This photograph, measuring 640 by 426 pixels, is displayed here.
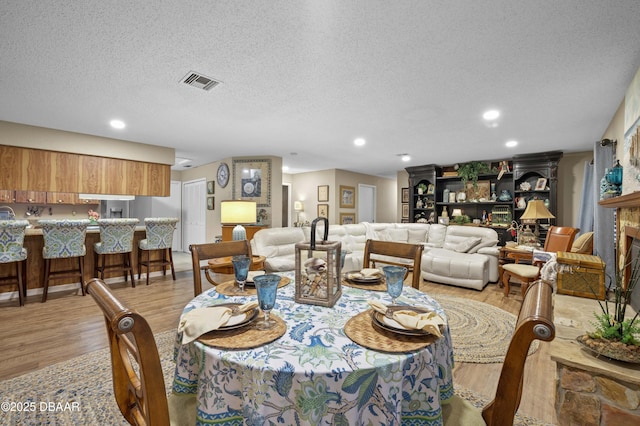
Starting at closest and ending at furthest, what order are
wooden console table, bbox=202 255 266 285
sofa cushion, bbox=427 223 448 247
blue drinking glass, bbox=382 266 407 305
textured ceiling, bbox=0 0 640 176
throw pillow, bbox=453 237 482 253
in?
blue drinking glass, bbox=382 266 407 305 → textured ceiling, bbox=0 0 640 176 → wooden console table, bbox=202 255 266 285 → throw pillow, bbox=453 237 482 253 → sofa cushion, bbox=427 223 448 247

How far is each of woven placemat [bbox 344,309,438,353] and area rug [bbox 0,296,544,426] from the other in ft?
3.95

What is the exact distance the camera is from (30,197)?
541cm

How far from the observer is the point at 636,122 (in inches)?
88.3

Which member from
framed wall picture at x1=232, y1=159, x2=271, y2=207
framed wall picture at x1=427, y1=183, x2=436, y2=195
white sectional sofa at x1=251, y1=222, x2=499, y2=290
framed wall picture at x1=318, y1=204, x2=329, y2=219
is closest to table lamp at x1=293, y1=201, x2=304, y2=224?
framed wall picture at x1=318, y1=204, x2=329, y2=219

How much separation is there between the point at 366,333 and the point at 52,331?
3083 millimetres

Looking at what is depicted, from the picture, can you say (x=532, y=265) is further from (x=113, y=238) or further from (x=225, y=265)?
(x=113, y=238)

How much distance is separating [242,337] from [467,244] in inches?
175

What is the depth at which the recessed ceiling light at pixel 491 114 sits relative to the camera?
10.2 ft

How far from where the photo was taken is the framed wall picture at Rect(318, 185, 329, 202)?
7530mm

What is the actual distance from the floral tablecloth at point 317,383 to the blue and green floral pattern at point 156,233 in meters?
3.79

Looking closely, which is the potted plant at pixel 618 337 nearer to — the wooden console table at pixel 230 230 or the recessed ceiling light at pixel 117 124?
the wooden console table at pixel 230 230

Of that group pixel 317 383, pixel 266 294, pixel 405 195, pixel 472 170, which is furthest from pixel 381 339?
pixel 405 195

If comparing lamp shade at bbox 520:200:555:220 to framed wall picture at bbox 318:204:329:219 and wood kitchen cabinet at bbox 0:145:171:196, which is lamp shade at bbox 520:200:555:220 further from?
wood kitchen cabinet at bbox 0:145:171:196

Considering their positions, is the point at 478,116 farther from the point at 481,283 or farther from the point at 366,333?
the point at 366,333
